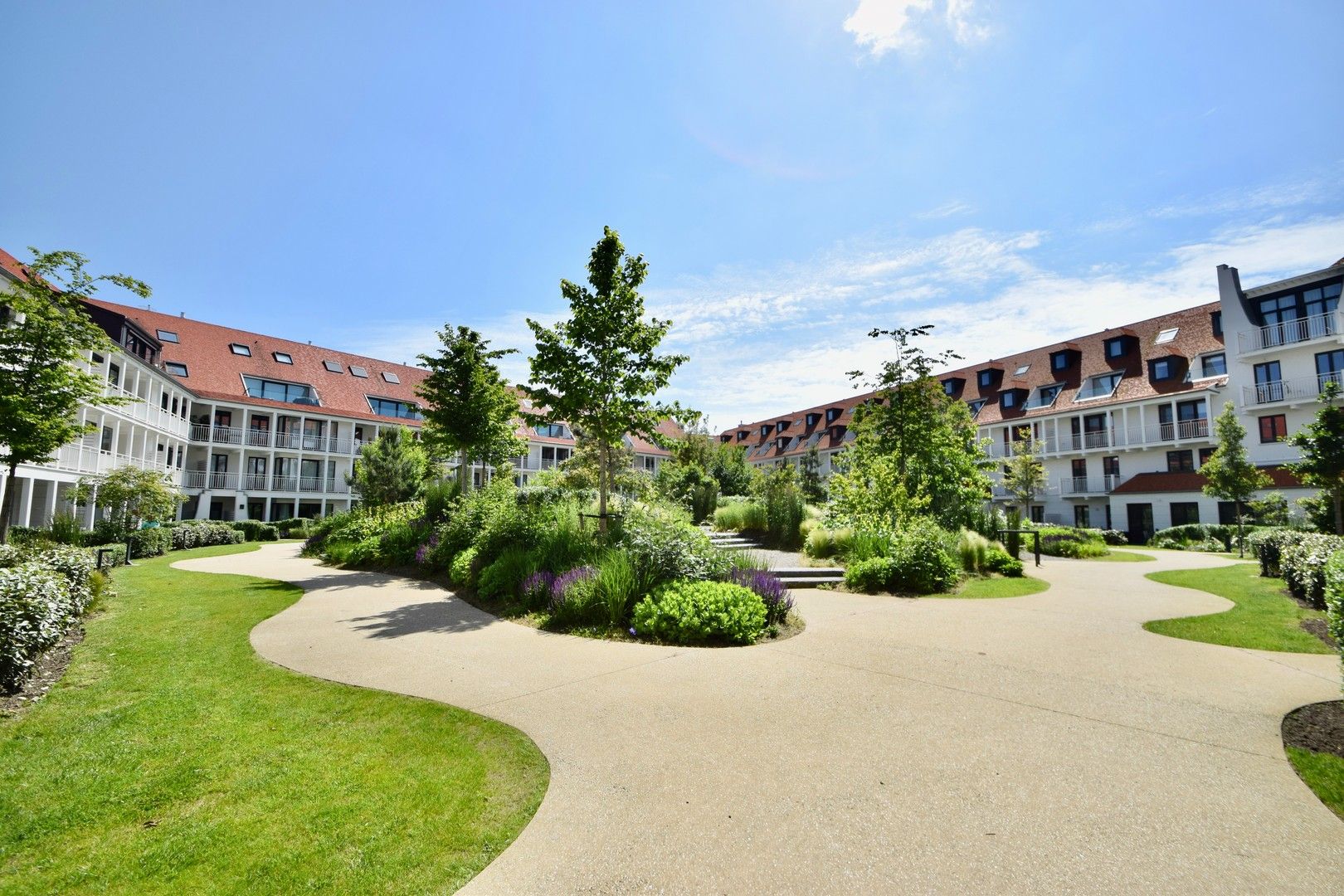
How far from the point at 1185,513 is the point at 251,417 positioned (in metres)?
53.2

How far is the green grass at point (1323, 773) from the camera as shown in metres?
3.31

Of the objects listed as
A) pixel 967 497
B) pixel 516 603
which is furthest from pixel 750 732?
A: pixel 967 497

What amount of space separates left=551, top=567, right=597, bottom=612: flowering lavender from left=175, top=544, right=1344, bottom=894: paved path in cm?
65

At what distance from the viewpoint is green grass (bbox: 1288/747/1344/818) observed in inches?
130

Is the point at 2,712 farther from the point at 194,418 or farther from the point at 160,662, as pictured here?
the point at 194,418

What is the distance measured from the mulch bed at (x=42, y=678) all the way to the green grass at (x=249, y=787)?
0.49 ft

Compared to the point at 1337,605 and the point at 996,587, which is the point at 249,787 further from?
the point at 996,587

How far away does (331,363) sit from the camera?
42.5m

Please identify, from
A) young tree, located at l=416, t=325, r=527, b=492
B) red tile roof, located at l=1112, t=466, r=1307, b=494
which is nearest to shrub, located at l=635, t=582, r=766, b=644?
young tree, located at l=416, t=325, r=527, b=492

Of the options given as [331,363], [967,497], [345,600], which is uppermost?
[331,363]

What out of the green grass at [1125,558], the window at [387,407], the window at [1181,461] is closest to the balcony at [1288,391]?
the window at [1181,461]

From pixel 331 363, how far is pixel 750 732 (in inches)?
1822

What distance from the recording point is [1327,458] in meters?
16.3

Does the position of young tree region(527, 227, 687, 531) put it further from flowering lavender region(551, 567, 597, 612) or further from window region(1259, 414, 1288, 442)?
window region(1259, 414, 1288, 442)
